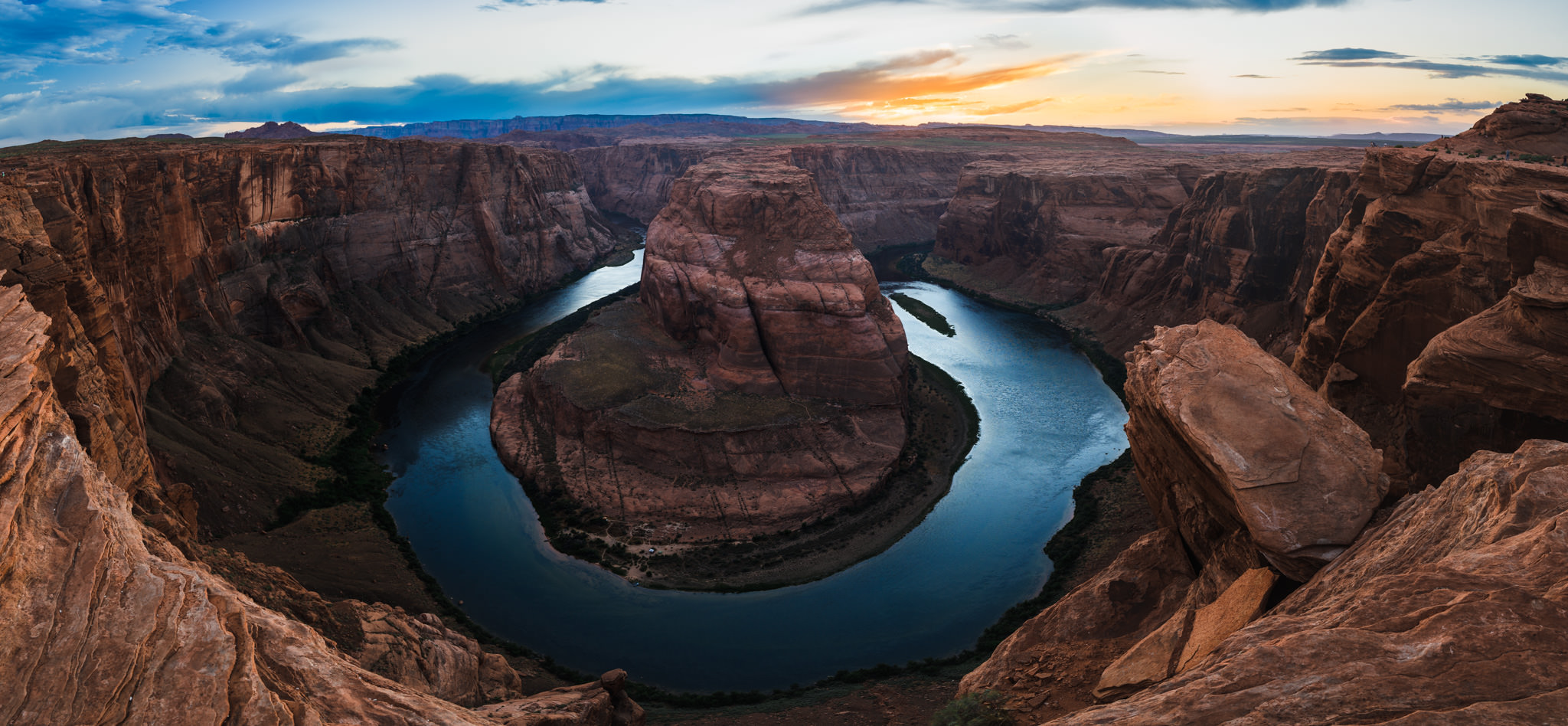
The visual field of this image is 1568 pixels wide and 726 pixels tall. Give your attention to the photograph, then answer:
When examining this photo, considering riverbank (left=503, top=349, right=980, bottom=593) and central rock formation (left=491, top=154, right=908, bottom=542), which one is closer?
riverbank (left=503, top=349, right=980, bottom=593)

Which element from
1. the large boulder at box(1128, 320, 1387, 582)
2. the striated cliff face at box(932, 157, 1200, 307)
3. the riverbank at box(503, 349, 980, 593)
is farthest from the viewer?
the striated cliff face at box(932, 157, 1200, 307)

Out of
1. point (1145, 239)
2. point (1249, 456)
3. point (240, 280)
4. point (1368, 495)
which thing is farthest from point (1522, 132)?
point (240, 280)

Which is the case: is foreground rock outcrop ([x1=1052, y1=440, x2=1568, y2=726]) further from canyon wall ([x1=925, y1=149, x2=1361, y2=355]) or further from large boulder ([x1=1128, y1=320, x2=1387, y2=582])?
canyon wall ([x1=925, y1=149, x2=1361, y2=355])

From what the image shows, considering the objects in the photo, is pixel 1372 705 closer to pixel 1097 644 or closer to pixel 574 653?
pixel 1097 644

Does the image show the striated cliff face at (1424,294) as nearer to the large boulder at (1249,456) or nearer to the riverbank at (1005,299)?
the large boulder at (1249,456)

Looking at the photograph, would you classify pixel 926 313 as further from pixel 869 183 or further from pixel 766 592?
pixel 869 183

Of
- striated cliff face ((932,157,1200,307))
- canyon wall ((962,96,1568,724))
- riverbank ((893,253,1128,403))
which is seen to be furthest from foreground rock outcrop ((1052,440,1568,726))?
striated cliff face ((932,157,1200,307))

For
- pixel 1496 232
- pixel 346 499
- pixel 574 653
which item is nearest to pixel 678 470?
pixel 574 653
